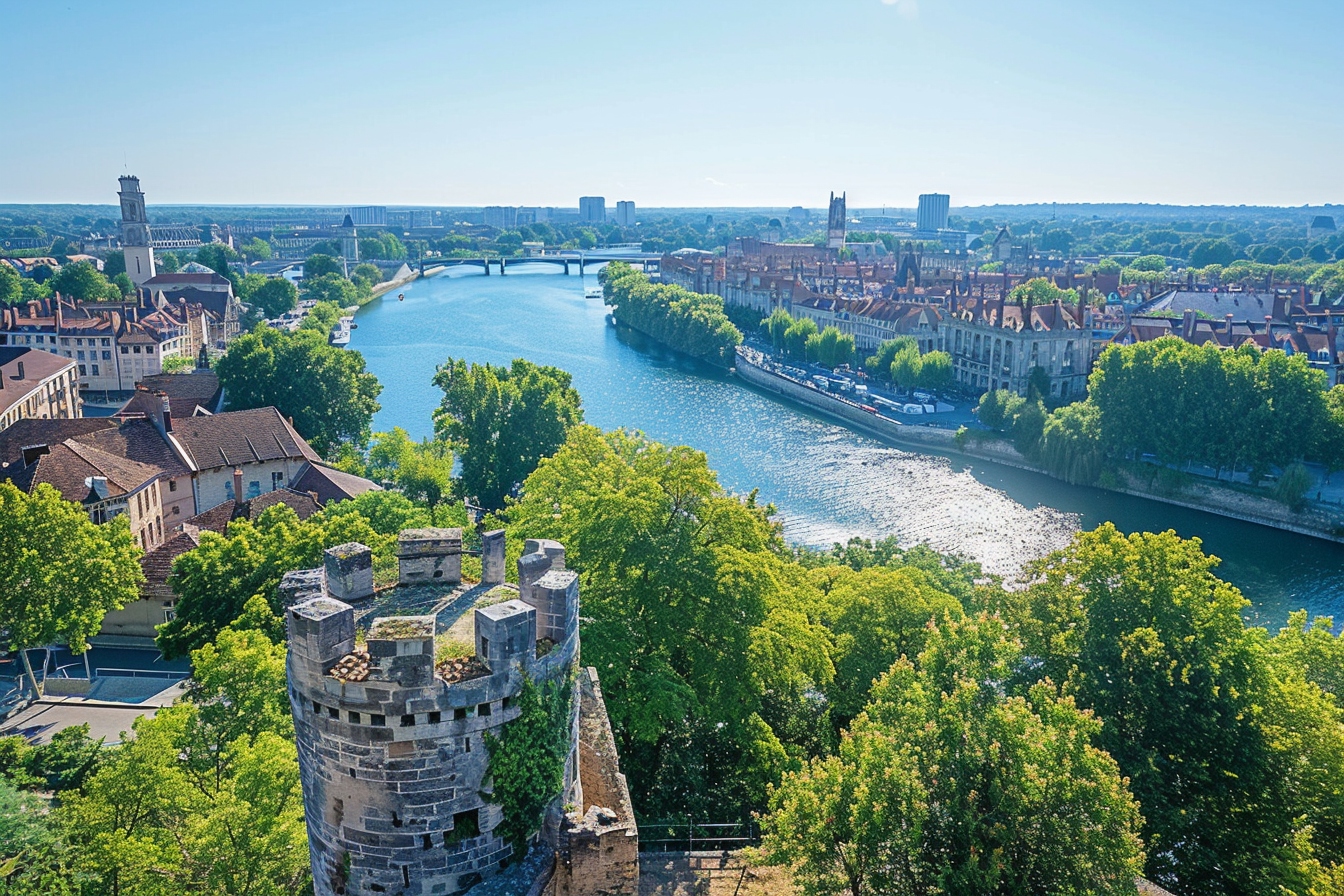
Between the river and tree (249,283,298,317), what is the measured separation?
19736 mm

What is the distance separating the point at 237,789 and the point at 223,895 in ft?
7.53

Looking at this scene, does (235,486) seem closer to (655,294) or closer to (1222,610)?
(1222,610)

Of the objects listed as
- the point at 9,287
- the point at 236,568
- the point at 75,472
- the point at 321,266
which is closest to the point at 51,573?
the point at 236,568

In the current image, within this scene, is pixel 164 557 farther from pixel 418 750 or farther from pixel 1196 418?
pixel 1196 418

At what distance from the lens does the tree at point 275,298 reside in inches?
4980

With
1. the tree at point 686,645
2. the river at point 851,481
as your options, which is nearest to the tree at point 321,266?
the river at point 851,481

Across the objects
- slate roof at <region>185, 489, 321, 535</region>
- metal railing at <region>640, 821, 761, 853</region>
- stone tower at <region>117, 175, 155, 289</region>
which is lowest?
metal railing at <region>640, 821, 761, 853</region>

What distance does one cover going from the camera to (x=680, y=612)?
21.8m

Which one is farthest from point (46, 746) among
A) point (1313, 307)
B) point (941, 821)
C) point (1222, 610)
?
point (1313, 307)

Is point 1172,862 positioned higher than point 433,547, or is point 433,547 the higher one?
point 433,547

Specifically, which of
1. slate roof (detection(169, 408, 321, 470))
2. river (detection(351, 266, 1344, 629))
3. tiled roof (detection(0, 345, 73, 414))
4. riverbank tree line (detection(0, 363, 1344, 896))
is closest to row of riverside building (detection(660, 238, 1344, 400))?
river (detection(351, 266, 1344, 629))

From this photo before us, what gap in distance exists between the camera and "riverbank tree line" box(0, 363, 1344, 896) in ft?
49.0

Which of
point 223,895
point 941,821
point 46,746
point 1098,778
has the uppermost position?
point 1098,778

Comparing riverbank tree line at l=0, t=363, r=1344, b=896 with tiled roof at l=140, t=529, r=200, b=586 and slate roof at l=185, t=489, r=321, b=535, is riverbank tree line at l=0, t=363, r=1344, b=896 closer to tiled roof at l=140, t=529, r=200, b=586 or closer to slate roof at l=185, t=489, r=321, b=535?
tiled roof at l=140, t=529, r=200, b=586
